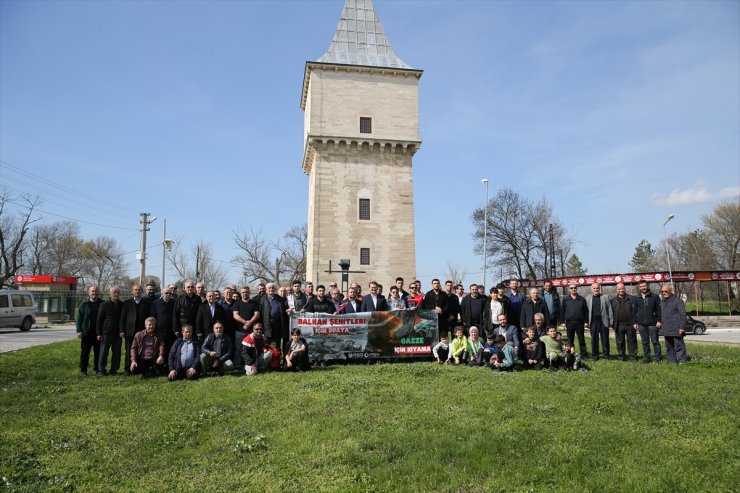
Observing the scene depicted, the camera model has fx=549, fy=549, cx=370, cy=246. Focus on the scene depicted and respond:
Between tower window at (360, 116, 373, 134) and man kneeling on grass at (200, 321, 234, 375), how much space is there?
22348 mm

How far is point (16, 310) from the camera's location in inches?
1150

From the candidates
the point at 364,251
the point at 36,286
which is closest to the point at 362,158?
the point at 364,251

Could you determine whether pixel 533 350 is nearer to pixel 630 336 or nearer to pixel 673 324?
pixel 630 336

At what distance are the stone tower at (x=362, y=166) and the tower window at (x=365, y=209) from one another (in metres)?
0.06

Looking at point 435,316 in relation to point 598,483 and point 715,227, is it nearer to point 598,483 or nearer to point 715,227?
point 598,483

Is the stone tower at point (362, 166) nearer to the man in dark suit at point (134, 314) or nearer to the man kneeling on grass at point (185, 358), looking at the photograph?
the man in dark suit at point (134, 314)

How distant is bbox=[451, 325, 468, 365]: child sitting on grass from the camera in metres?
12.8

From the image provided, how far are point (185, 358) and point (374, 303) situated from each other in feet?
15.5

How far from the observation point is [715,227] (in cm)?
5722

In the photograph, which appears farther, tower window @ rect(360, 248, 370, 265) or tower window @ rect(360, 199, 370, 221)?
tower window @ rect(360, 199, 370, 221)

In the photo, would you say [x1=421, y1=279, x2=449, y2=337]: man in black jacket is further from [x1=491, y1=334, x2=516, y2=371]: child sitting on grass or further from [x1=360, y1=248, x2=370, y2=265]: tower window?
[x1=360, y1=248, x2=370, y2=265]: tower window

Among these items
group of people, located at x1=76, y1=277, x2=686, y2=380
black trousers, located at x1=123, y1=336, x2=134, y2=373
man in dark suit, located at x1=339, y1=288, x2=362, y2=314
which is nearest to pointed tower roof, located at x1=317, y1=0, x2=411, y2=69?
man in dark suit, located at x1=339, y1=288, x2=362, y2=314

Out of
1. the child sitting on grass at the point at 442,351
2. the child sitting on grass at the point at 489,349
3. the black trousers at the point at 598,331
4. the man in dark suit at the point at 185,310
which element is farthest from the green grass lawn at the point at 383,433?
the black trousers at the point at 598,331

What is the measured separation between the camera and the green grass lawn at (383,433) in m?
5.53
